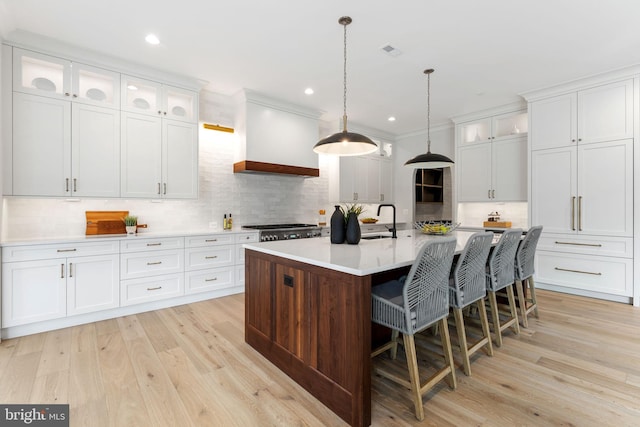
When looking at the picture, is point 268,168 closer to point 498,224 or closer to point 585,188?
point 498,224

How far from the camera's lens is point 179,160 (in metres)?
3.84

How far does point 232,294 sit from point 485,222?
13.8 feet

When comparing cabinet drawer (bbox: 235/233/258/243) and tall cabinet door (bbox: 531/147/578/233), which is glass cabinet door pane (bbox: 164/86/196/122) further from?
tall cabinet door (bbox: 531/147/578/233)

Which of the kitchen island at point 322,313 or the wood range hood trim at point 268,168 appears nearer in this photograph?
the kitchen island at point 322,313

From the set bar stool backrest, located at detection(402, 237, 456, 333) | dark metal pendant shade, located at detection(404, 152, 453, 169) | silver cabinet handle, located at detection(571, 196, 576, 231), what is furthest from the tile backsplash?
silver cabinet handle, located at detection(571, 196, 576, 231)

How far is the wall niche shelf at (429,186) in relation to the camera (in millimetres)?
6398

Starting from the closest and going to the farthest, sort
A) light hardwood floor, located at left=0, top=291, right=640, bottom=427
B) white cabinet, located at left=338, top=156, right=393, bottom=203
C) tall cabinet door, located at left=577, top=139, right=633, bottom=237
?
1. light hardwood floor, located at left=0, top=291, right=640, bottom=427
2. tall cabinet door, located at left=577, top=139, right=633, bottom=237
3. white cabinet, located at left=338, top=156, right=393, bottom=203

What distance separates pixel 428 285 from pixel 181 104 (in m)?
3.83

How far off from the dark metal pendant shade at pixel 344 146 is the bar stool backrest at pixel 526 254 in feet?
5.60

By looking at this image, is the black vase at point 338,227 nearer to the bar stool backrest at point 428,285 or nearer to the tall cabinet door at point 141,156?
the bar stool backrest at point 428,285

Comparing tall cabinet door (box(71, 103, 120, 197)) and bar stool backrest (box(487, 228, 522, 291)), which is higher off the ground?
tall cabinet door (box(71, 103, 120, 197))

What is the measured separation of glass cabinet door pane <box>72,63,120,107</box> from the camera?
124 inches

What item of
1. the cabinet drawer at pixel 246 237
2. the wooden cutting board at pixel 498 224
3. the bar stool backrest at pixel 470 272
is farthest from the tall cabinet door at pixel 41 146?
the wooden cutting board at pixel 498 224

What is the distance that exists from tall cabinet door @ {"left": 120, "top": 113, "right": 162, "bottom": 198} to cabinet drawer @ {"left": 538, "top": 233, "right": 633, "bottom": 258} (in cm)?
523
